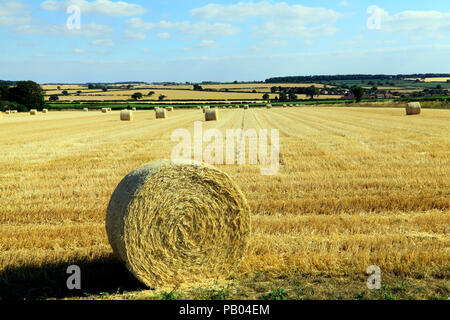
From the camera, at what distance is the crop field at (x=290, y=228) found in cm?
534

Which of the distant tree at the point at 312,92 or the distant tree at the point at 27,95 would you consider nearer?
the distant tree at the point at 27,95

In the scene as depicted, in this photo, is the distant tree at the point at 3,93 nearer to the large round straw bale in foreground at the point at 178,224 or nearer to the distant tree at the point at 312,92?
the distant tree at the point at 312,92

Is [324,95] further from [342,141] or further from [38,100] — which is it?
[342,141]

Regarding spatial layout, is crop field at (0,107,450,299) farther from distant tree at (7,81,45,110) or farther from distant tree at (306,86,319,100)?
distant tree at (306,86,319,100)

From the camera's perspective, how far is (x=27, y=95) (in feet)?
248

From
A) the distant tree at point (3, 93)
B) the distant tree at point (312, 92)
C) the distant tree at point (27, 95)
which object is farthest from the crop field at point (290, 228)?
the distant tree at point (312, 92)

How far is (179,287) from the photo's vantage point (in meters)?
5.51

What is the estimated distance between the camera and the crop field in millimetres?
5340

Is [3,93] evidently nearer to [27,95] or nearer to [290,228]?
[27,95]

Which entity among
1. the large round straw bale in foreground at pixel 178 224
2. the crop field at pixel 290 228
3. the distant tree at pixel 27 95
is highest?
the distant tree at pixel 27 95

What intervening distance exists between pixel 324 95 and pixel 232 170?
9519cm

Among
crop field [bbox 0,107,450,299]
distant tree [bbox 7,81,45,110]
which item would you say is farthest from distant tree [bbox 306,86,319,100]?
crop field [bbox 0,107,450,299]

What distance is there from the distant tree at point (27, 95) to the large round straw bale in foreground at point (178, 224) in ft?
254

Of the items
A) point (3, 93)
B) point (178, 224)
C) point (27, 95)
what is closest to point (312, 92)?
point (27, 95)
